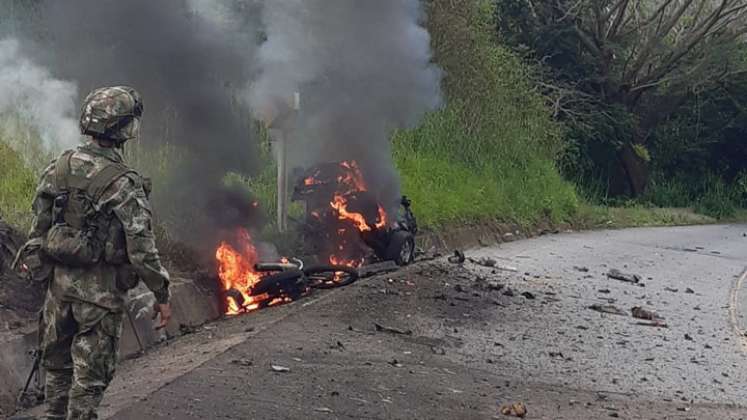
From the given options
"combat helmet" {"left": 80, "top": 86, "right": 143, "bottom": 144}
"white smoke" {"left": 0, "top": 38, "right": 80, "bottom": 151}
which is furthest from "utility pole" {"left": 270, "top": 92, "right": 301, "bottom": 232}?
"combat helmet" {"left": 80, "top": 86, "right": 143, "bottom": 144}

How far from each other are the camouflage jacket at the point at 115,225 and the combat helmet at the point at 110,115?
0.08 m

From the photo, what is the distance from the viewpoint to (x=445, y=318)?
25.7ft

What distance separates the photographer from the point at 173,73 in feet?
27.0

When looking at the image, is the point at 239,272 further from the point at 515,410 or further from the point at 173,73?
the point at 515,410

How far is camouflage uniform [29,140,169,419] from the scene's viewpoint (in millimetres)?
4262

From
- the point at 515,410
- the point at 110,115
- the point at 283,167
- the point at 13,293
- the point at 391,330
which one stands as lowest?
the point at 515,410

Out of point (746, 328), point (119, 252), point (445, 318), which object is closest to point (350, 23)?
point (445, 318)

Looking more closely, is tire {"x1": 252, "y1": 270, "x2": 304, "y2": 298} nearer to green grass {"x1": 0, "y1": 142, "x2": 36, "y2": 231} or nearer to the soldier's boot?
green grass {"x1": 0, "y1": 142, "x2": 36, "y2": 231}

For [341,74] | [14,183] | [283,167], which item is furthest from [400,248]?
[14,183]

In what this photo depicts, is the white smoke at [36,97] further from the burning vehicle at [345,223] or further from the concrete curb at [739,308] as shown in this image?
the concrete curb at [739,308]

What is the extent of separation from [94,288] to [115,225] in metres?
0.31

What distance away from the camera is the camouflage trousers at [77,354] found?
430 cm

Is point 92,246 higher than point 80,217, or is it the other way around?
point 80,217

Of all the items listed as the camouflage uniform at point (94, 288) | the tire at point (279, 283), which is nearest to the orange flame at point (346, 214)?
the tire at point (279, 283)
